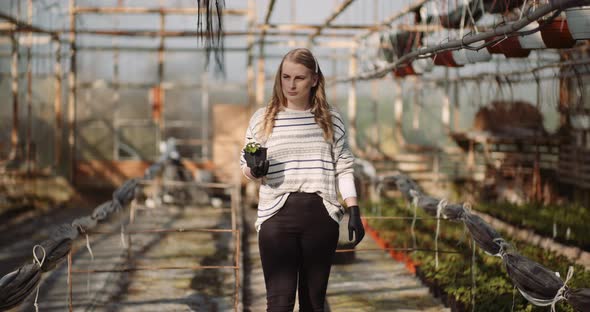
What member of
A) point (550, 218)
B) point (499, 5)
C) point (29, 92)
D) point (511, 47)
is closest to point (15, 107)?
point (29, 92)

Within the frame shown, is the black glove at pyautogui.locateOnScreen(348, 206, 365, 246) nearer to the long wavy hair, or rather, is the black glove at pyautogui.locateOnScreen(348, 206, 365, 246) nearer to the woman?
the woman

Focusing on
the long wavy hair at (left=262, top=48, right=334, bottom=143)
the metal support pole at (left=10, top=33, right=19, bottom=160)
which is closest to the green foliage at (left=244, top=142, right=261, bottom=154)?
the long wavy hair at (left=262, top=48, right=334, bottom=143)

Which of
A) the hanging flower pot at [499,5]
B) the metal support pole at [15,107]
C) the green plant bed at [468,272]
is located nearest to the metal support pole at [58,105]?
the metal support pole at [15,107]

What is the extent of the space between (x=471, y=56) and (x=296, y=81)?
281cm

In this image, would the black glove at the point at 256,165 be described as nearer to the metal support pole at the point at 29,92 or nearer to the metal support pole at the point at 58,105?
the metal support pole at the point at 29,92

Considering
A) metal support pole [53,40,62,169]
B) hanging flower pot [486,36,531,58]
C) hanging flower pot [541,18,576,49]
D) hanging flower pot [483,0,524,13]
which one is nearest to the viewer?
hanging flower pot [541,18,576,49]

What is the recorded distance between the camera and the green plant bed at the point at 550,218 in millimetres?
7621

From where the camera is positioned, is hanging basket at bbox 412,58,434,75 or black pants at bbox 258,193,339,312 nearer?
black pants at bbox 258,193,339,312

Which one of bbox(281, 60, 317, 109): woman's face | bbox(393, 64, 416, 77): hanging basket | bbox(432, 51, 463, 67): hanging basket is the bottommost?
bbox(281, 60, 317, 109): woman's face

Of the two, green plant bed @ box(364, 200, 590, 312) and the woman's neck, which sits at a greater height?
the woman's neck

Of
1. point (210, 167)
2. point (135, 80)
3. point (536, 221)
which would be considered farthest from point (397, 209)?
point (135, 80)

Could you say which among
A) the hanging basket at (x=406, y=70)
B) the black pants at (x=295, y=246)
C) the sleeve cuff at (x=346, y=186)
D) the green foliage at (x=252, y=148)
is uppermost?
the hanging basket at (x=406, y=70)

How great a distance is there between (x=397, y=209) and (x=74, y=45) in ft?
24.5

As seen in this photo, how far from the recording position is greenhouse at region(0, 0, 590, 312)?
9.62 feet
